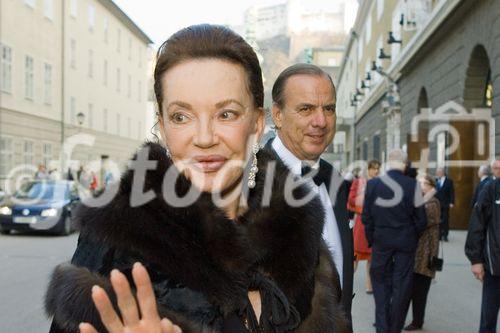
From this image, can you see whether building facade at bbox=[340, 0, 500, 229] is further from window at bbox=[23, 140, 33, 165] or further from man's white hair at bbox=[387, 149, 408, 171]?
window at bbox=[23, 140, 33, 165]

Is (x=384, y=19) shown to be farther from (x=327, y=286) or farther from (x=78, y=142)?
(x=327, y=286)

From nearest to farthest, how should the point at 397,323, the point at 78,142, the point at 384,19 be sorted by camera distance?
1. the point at 397,323
2. the point at 384,19
3. the point at 78,142

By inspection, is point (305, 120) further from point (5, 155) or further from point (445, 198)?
point (5, 155)

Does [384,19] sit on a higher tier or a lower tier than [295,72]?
higher

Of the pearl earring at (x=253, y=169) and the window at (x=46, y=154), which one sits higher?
the window at (x=46, y=154)

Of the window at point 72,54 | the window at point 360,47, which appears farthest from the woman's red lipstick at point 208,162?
the window at point 360,47

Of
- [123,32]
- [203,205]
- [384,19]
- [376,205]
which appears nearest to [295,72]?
[203,205]

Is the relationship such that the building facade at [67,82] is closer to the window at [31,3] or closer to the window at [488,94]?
the window at [31,3]

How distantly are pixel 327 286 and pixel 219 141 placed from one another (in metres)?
0.72

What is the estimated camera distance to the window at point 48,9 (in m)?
32.0

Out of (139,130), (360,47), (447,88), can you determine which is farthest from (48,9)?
(139,130)

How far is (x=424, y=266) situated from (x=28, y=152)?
89.3ft

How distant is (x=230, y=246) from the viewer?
184 cm

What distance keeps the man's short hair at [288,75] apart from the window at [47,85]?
30.7 metres
